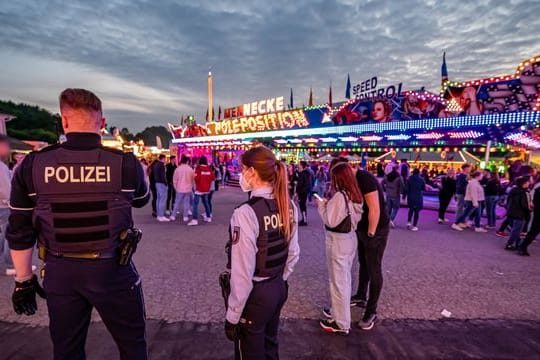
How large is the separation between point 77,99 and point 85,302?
126 cm

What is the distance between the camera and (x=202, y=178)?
828 cm

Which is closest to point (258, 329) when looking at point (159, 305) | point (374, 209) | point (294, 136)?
point (374, 209)

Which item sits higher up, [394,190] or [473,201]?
[394,190]

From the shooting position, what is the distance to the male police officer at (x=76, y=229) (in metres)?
1.74

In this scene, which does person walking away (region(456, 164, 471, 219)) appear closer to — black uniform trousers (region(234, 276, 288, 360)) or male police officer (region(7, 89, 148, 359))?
black uniform trousers (region(234, 276, 288, 360))

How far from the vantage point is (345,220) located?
297 cm

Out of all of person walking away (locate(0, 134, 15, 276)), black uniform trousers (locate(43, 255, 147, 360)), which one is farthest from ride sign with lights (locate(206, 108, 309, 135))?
black uniform trousers (locate(43, 255, 147, 360))

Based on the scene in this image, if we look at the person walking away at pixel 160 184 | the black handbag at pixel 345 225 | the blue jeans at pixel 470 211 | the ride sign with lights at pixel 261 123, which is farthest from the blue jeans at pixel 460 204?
the ride sign with lights at pixel 261 123

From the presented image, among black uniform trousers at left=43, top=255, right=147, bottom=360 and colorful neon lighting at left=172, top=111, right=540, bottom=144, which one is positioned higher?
colorful neon lighting at left=172, top=111, right=540, bottom=144

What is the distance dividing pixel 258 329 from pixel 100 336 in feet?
6.98

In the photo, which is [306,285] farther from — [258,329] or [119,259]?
[119,259]

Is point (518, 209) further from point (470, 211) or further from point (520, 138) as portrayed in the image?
point (520, 138)

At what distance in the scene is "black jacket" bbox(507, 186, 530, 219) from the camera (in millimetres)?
6512

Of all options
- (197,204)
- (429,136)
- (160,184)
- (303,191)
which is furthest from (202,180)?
(429,136)
